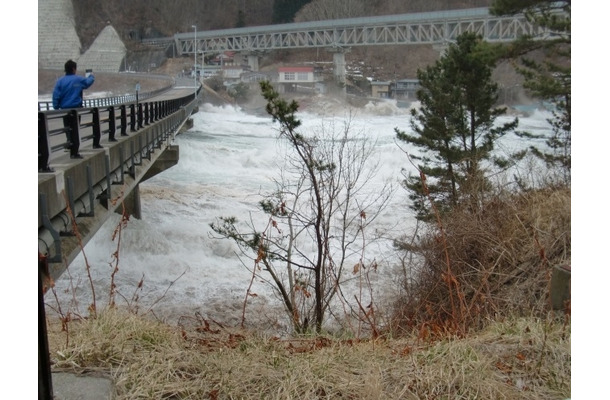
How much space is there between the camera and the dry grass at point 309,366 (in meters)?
2.27

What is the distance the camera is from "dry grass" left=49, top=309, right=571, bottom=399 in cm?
227

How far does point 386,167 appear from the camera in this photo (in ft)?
75.2

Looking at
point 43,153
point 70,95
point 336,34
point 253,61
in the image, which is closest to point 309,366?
point 43,153

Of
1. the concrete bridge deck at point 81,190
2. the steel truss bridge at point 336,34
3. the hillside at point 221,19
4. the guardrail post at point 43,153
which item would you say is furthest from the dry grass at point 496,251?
the steel truss bridge at point 336,34

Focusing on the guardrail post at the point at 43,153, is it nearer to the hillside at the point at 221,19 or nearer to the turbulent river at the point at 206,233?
the turbulent river at the point at 206,233

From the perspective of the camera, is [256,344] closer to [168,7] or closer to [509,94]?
[509,94]

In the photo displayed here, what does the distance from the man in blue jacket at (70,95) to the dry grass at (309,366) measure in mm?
3006

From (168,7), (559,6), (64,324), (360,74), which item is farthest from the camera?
(360,74)

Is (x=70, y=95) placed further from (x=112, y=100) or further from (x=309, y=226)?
(x=112, y=100)

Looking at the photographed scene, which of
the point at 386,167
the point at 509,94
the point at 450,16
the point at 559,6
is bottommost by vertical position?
the point at 386,167

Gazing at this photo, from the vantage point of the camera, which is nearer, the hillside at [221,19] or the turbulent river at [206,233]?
the turbulent river at [206,233]

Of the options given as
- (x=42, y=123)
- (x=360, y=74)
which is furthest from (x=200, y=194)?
(x=42, y=123)

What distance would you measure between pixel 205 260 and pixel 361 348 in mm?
11662

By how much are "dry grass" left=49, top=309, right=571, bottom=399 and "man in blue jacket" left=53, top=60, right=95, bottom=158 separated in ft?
9.86
